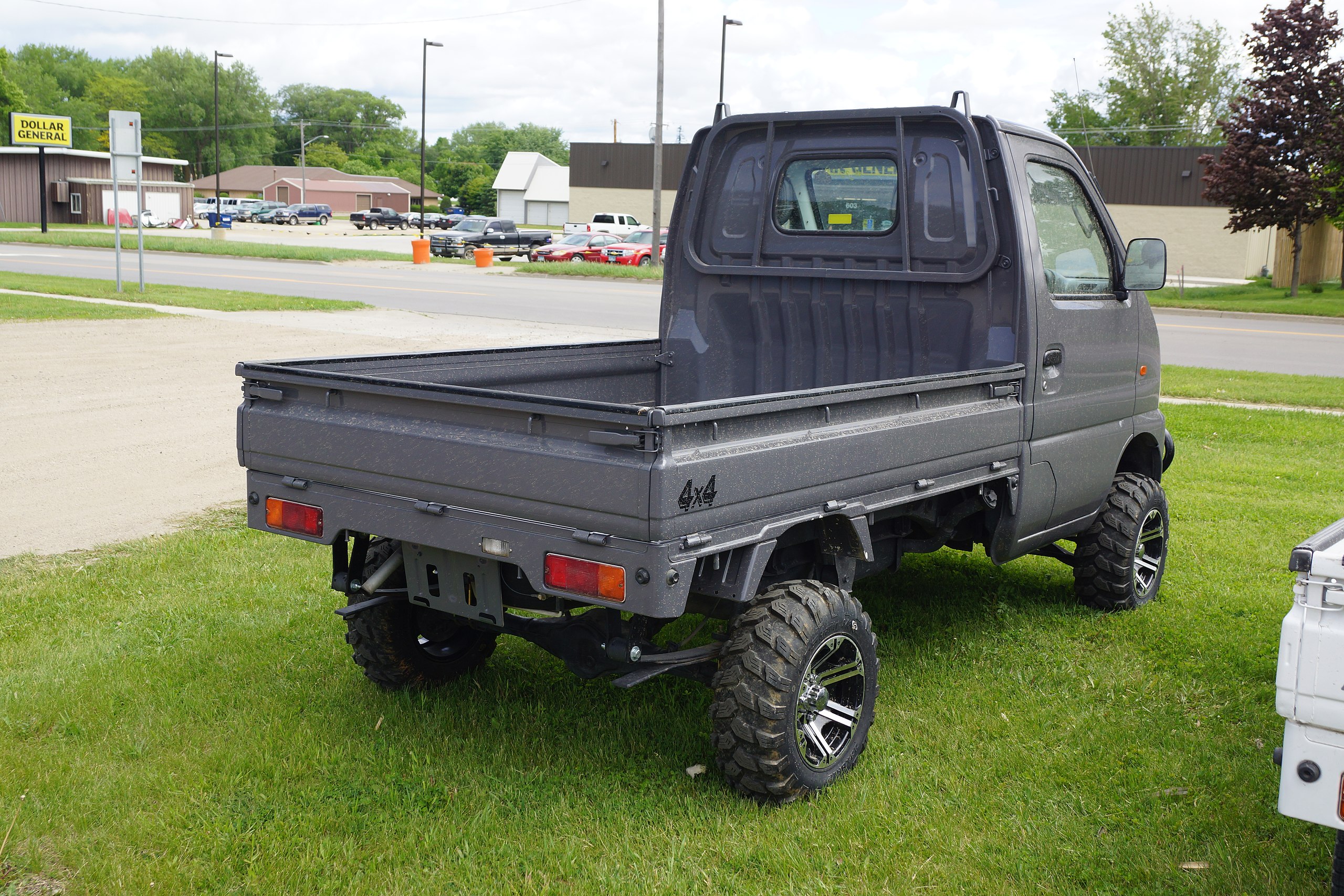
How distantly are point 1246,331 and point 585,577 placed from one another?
72.7ft

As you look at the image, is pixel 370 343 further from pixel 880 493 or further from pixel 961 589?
pixel 880 493

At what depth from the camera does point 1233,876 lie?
3633 mm

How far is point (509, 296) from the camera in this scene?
88.8 ft

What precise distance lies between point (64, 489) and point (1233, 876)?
734cm

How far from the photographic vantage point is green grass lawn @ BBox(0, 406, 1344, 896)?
3.63m

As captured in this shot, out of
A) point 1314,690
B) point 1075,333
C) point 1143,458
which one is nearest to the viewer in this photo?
point 1314,690

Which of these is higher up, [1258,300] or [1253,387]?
[1258,300]

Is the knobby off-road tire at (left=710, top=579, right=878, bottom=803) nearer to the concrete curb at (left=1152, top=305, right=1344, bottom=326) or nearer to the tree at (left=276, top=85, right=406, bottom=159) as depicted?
the concrete curb at (left=1152, top=305, right=1344, bottom=326)

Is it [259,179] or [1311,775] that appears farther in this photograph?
[259,179]

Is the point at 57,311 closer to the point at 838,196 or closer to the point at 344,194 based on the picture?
the point at 838,196

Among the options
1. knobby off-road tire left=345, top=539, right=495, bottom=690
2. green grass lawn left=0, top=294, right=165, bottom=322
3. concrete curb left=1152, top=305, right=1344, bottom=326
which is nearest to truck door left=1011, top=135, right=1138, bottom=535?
knobby off-road tire left=345, top=539, right=495, bottom=690

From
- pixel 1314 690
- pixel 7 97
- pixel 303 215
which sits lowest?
pixel 1314 690

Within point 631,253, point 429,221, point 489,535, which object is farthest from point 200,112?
point 489,535

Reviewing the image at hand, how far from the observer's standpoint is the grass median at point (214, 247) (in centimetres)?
4006
